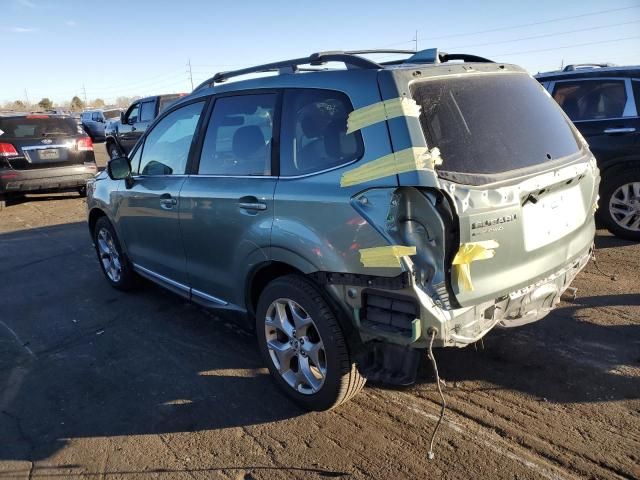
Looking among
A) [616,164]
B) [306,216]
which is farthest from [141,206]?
[616,164]

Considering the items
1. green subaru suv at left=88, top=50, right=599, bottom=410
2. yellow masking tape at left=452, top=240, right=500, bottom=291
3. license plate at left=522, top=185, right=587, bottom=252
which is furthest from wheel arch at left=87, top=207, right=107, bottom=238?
license plate at left=522, top=185, right=587, bottom=252

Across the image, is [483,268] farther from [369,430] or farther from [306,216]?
[369,430]

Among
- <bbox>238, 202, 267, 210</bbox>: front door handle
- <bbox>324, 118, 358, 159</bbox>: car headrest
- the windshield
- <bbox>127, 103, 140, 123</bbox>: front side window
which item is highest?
the windshield

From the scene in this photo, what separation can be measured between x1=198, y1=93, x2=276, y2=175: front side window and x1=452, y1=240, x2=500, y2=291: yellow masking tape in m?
1.31

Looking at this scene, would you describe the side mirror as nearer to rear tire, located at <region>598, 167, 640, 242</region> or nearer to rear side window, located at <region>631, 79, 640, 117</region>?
A: rear tire, located at <region>598, 167, 640, 242</region>

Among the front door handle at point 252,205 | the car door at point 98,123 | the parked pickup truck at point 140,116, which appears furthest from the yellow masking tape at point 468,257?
the car door at point 98,123

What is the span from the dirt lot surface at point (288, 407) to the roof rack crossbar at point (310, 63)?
1987 mm

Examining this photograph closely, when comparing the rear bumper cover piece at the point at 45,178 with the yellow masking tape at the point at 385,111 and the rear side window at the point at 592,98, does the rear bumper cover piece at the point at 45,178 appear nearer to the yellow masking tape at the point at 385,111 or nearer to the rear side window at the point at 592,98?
A: the rear side window at the point at 592,98

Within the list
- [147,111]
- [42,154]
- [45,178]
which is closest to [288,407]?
[45,178]

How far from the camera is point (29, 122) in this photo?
9.62 meters

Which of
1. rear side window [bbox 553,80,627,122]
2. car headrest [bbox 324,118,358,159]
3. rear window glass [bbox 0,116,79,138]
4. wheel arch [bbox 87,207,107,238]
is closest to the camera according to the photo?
car headrest [bbox 324,118,358,159]

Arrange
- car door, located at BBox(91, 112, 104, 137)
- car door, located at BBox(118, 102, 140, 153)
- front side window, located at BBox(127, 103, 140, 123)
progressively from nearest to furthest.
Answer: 1. car door, located at BBox(118, 102, 140, 153)
2. front side window, located at BBox(127, 103, 140, 123)
3. car door, located at BBox(91, 112, 104, 137)

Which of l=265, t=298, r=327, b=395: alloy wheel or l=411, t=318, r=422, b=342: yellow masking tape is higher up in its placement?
l=411, t=318, r=422, b=342: yellow masking tape

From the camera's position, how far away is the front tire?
2.73 meters
